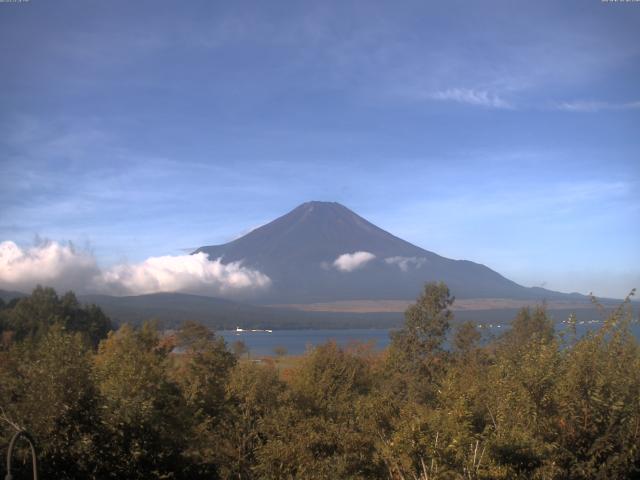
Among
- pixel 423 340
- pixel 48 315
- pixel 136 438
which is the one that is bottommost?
pixel 423 340

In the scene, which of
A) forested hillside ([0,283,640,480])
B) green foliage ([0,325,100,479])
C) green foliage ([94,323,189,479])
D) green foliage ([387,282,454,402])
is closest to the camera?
forested hillside ([0,283,640,480])

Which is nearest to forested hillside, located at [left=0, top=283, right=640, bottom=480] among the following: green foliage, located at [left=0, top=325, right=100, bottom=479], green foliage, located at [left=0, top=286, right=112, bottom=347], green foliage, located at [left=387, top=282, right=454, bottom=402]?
green foliage, located at [left=0, top=325, right=100, bottom=479]

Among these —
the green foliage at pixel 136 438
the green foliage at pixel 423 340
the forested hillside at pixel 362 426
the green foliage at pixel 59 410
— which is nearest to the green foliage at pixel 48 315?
the green foliage at pixel 423 340

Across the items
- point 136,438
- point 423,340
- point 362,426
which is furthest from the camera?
point 423,340

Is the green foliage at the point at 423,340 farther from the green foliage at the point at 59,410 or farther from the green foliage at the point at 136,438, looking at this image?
the green foliage at the point at 59,410

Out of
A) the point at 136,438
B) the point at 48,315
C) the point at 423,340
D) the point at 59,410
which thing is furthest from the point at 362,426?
the point at 48,315

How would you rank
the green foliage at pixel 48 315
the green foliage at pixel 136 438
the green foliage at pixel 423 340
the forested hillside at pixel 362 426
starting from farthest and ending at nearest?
the green foliage at pixel 48 315
the green foliage at pixel 423 340
the green foliage at pixel 136 438
the forested hillside at pixel 362 426

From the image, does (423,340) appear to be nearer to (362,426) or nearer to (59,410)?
(362,426)

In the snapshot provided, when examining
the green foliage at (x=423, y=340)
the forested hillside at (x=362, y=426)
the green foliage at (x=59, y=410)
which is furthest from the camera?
the green foliage at (x=423, y=340)

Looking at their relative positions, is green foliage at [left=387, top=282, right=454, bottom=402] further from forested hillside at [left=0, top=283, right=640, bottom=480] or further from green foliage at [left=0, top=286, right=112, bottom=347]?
green foliage at [left=0, top=286, right=112, bottom=347]

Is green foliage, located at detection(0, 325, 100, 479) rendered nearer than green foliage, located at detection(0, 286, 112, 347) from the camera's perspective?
Yes

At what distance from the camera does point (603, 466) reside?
9492 millimetres

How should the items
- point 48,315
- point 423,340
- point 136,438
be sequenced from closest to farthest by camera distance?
point 136,438
point 423,340
point 48,315

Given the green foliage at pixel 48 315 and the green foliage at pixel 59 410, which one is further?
the green foliage at pixel 48 315
